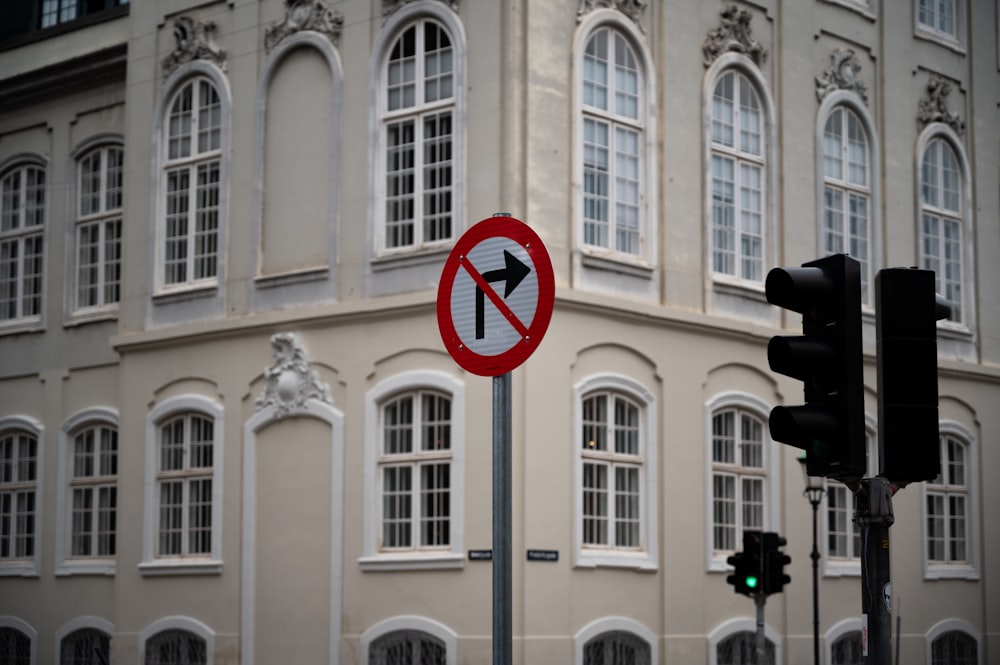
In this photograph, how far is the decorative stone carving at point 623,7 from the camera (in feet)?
75.6

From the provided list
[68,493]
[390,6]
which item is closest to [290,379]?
[390,6]

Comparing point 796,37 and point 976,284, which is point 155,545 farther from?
point 976,284

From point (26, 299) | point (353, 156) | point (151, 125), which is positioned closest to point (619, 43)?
point (353, 156)

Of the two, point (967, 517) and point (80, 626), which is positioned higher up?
point (967, 517)

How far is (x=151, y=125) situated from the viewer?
26.1 metres

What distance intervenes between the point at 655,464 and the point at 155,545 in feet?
25.6

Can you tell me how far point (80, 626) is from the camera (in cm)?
2666

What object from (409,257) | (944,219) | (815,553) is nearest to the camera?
(409,257)

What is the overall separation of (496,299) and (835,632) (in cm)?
2026

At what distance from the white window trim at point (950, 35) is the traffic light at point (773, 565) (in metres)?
11.9

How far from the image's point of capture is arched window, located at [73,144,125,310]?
1097 inches

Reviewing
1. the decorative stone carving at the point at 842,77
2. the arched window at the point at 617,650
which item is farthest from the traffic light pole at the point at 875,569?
the decorative stone carving at the point at 842,77

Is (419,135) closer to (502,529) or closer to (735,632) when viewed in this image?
(735,632)

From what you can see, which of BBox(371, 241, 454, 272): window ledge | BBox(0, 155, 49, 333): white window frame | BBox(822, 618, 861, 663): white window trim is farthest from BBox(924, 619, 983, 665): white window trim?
BBox(0, 155, 49, 333): white window frame
